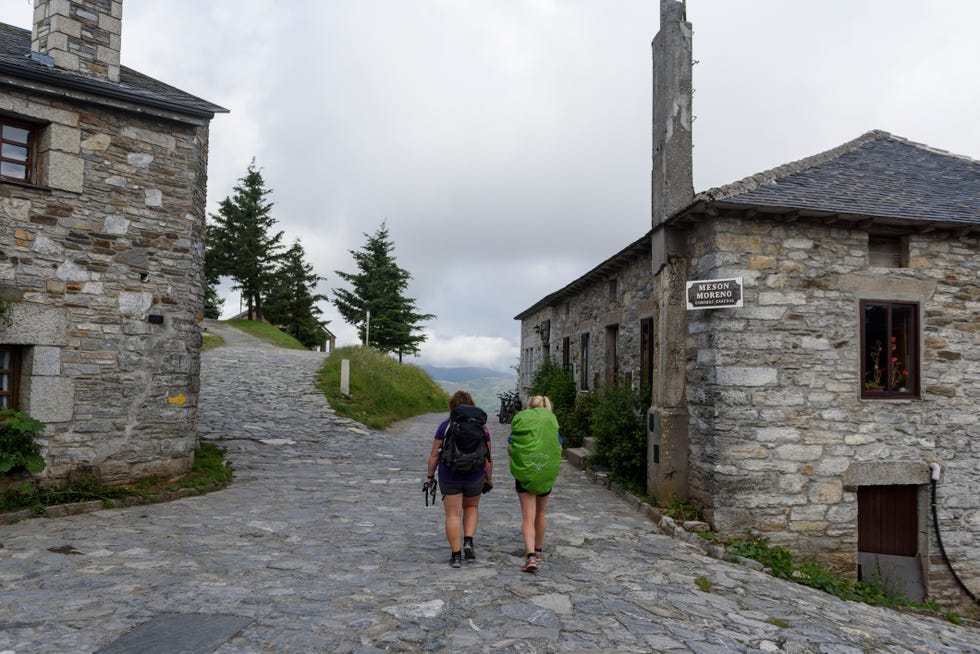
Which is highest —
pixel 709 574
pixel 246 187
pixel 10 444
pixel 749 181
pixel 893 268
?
pixel 246 187

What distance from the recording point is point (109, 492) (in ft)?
26.0

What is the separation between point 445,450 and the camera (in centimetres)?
580

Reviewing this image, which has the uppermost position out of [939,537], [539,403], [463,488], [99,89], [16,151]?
[99,89]

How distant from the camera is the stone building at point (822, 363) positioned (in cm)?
775

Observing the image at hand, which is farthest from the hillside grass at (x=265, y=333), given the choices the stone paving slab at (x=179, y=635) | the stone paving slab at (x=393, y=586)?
the stone paving slab at (x=179, y=635)

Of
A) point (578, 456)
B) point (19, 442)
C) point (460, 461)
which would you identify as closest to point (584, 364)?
point (578, 456)

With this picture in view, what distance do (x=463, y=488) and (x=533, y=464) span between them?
0.65 m

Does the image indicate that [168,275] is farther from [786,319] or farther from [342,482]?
[786,319]

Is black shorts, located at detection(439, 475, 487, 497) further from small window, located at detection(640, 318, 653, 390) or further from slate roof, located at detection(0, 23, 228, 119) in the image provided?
slate roof, located at detection(0, 23, 228, 119)

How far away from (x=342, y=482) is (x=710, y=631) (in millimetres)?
6503

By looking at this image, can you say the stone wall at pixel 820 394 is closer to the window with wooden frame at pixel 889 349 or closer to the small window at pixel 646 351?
the window with wooden frame at pixel 889 349

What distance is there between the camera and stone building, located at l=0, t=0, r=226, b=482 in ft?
25.1

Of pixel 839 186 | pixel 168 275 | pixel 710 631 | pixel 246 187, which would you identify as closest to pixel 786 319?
pixel 839 186

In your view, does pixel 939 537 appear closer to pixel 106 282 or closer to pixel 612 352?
pixel 612 352
